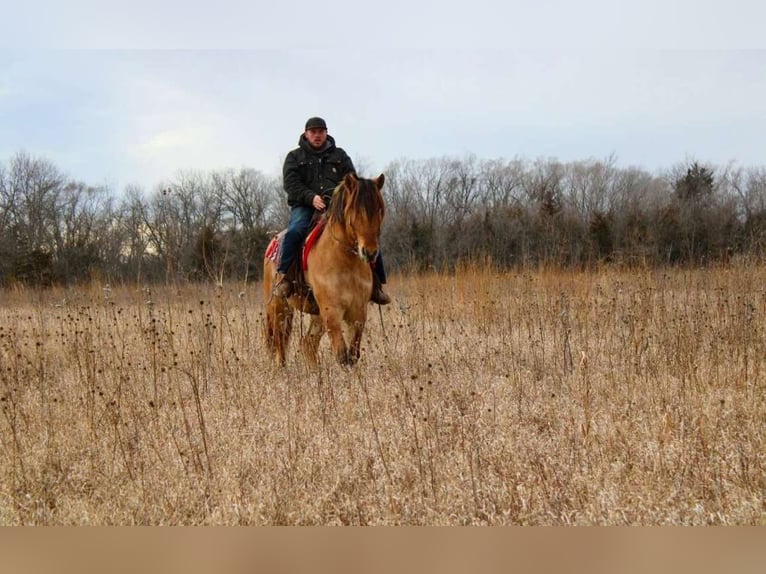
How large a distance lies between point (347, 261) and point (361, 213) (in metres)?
0.63

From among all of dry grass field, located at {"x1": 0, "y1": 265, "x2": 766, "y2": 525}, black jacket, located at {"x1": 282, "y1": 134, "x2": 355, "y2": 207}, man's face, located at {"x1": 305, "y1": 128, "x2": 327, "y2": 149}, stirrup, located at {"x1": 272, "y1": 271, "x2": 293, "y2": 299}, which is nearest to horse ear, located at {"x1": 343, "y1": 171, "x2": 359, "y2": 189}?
black jacket, located at {"x1": 282, "y1": 134, "x2": 355, "y2": 207}

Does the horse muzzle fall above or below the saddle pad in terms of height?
below

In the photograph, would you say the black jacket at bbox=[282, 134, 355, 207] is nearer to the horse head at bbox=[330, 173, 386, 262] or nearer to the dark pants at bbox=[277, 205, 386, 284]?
the dark pants at bbox=[277, 205, 386, 284]

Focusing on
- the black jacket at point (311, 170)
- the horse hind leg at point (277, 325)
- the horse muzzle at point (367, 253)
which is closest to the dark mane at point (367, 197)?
the horse muzzle at point (367, 253)

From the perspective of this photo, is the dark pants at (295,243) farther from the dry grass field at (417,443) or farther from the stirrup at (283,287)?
the dry grass field at (417,443)

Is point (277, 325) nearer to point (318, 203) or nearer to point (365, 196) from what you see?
point (318, 203)

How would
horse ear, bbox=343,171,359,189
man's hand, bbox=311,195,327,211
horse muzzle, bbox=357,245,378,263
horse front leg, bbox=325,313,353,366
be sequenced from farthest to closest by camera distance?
man's hand, bbox=311,195,327,211, horse front leg, bbox=325,313,353,366, horse ear, bbox=343,171,359,189, horse muzzle, bbox=357,245,378,263

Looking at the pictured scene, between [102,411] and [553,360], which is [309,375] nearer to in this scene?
[102,411]

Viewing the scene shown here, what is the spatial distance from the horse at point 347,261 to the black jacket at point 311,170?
49cm

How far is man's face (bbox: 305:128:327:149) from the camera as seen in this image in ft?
18.4

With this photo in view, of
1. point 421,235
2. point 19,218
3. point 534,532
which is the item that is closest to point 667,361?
point 534,532

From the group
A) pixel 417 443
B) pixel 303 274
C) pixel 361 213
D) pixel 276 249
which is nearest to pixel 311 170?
pixel 276 249

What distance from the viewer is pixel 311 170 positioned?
5.83m

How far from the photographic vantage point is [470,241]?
18.3 m
